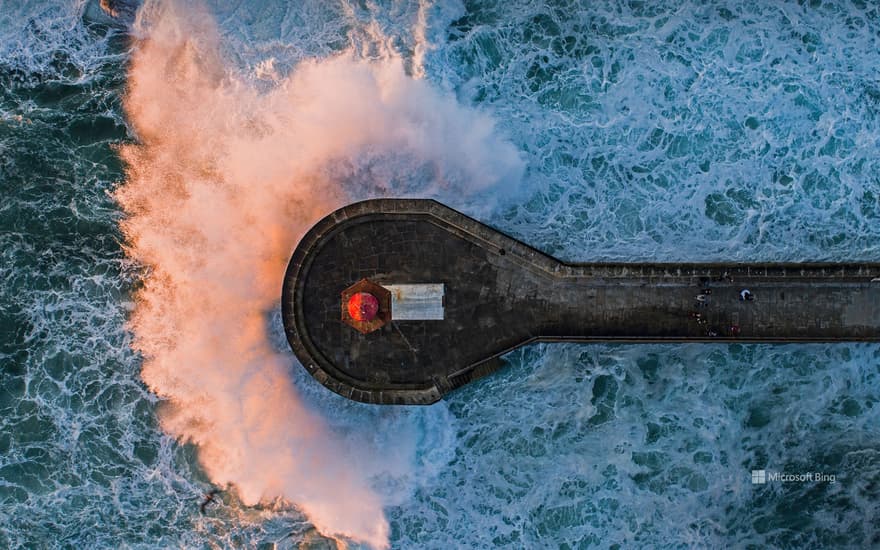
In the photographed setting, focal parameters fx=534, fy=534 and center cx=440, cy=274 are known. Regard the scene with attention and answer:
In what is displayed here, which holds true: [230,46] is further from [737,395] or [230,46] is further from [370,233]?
[737,395]

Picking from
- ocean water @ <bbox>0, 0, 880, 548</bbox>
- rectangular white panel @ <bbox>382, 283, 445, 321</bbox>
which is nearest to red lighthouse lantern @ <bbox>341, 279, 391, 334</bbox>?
rectangular white panel @ <bbox>382, 283, 445, 321</bbox>

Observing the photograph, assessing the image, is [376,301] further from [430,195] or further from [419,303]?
[430,195]

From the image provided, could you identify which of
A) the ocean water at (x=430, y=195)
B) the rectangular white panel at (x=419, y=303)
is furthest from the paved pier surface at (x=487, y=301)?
the ocean water at (x=430, y=195)

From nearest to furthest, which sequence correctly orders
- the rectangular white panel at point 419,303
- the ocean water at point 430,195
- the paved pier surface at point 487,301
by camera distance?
the paved pier surface at point 487,301 → the rectangular white panel at point 419,303 → the ocean water at point 430,195

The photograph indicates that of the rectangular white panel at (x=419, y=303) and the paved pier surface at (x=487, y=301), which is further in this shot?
the rectangular white panel at (x=419, y=303)

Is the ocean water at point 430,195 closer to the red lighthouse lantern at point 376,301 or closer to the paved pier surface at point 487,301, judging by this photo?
the paved pier surface at point 487,301
